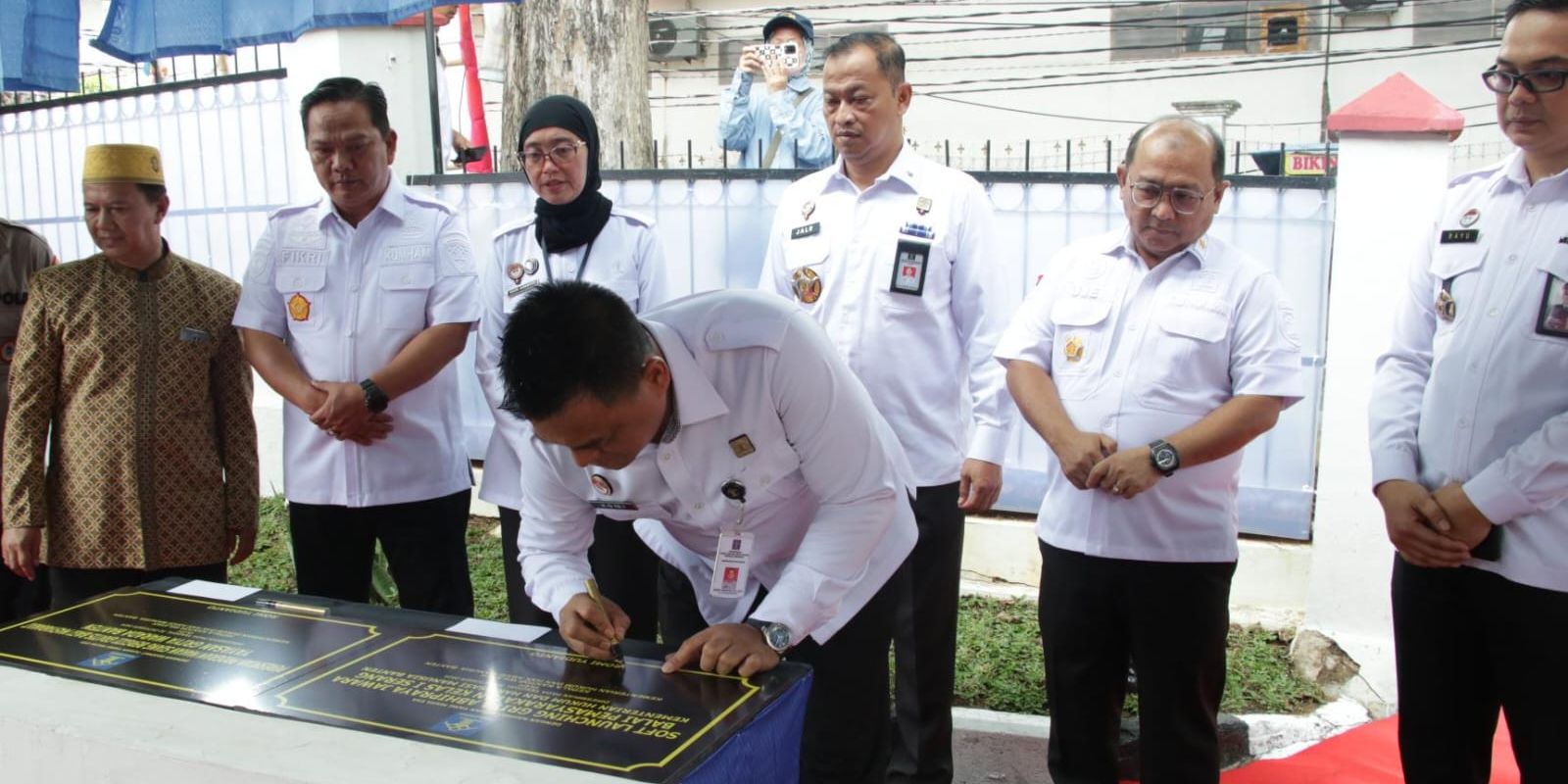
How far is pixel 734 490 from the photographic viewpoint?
196 centimetres

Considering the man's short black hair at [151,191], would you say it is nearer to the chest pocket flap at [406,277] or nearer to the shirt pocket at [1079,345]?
the chest pocket flap at [406,277]

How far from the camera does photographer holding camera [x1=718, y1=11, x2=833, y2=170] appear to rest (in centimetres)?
510

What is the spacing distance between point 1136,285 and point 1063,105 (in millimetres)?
18784

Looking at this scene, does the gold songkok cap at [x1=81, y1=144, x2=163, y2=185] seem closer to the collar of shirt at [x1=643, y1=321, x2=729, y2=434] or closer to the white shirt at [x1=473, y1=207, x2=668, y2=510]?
the white shirt at [x1=473, y1=207, x2=668, y2=510]

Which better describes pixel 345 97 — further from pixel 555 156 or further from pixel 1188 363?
pixel 1188 363

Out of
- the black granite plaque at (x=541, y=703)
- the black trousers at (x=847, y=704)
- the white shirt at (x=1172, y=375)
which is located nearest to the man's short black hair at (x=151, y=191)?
Result: the black granite plaque at (x=541, y=703)

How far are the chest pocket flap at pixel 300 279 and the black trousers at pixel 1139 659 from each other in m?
1.94

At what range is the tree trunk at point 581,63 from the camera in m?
5.72

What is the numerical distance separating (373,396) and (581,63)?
10.6ft

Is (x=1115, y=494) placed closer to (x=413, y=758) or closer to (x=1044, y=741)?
(x=1044, y=741)

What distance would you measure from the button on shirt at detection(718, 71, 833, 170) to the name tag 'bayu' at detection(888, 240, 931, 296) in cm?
227

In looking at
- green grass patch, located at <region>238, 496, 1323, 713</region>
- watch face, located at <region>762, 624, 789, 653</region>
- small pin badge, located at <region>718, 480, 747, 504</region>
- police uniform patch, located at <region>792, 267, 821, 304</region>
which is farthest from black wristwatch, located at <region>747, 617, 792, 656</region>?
green grass patch, located at <region>238, 496, 1323, 713</region>

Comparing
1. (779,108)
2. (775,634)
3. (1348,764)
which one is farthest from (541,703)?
(779,108)

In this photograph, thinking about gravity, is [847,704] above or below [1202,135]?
below
